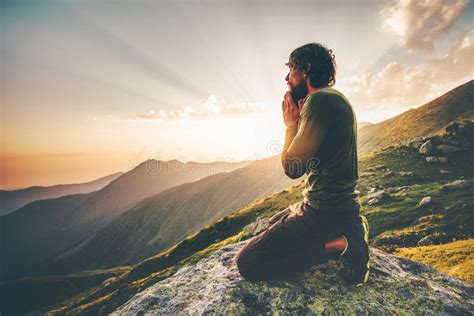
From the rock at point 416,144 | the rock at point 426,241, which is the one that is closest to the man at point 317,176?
the rock at point 426,241

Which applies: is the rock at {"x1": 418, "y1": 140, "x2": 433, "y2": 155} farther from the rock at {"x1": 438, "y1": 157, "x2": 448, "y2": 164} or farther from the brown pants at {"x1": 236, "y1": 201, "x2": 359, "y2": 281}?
the brown pants at {"x1": 236, "y1": 201, "x2": 359, "y2": 281}

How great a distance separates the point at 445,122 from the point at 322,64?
13740 centimetres

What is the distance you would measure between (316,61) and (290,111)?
1222 millimetres

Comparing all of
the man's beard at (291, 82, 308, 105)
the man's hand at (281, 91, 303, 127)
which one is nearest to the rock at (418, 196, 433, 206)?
the man's beard at (291, 82, 308, 105)

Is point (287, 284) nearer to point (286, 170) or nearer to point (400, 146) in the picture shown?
point (286, 170)

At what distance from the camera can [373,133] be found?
178 meters

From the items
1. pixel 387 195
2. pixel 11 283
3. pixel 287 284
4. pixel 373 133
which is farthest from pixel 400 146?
pixel 11 283

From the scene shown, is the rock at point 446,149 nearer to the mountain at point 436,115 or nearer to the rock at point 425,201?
the rock at point 425,201

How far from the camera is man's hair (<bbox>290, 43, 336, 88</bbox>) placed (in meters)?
6.12

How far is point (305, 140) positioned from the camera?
5672 millimetres

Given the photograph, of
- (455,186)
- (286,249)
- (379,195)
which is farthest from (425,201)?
(286,249)

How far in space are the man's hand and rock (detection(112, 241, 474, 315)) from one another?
4.10 meters

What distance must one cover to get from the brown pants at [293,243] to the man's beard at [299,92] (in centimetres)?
249

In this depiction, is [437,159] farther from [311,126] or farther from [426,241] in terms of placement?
[311,126]
